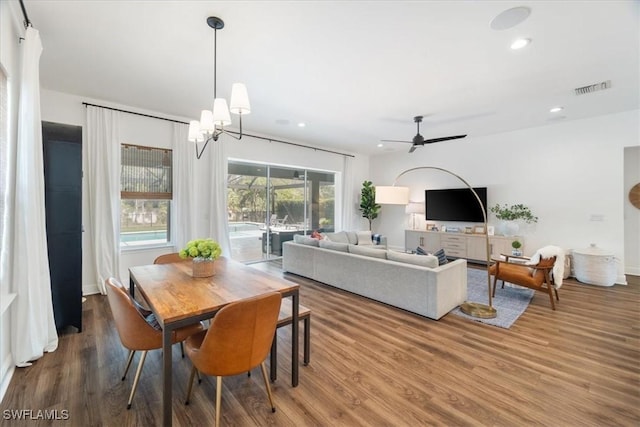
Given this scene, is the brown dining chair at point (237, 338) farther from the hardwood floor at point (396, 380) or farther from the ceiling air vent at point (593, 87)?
the ceiling air vent at point (593, 87)

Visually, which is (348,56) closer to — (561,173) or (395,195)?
(395,195)

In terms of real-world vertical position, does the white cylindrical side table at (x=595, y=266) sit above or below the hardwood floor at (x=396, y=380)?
above

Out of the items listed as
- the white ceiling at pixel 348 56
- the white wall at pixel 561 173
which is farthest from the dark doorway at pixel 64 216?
the white wall at pixel 561 173

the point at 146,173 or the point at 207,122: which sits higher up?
the point at 207,122

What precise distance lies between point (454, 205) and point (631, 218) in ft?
9.91

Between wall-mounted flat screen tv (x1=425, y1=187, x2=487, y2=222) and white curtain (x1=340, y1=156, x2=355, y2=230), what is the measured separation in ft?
7.05

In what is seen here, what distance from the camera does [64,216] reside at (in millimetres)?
2799

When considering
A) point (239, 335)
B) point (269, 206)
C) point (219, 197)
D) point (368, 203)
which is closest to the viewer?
point (239, 335)

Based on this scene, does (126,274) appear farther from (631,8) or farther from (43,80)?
(631,8)

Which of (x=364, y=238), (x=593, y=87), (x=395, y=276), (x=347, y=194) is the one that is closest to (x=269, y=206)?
(x=364, y=238)

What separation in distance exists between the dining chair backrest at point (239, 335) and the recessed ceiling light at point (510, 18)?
2843 millimetres

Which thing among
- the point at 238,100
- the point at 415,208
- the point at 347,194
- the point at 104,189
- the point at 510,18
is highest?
the point at 510,18

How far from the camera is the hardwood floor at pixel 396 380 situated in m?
1.80

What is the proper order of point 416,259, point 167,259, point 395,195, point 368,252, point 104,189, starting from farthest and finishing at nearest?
point 395,195 < point 104,189 < point 368,252 < point 416,259 < point 167,259
